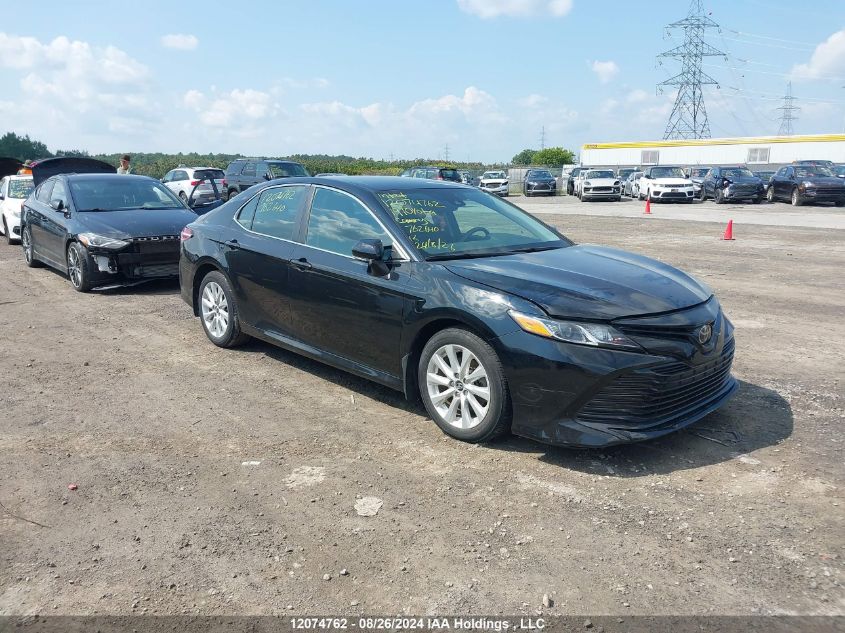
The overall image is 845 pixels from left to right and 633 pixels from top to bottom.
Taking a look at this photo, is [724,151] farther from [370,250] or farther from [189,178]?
[370,250]

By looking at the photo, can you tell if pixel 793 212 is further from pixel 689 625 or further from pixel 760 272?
pixel 689 625

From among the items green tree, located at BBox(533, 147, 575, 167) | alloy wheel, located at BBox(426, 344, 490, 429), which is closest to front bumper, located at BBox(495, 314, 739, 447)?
alloy wheel, located at BBox(426, 344, 490, 429)

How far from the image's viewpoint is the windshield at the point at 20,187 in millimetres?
16016

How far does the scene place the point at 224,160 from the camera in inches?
2906

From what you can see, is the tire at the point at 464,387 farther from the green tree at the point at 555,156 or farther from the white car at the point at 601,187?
the green tree at the point at 555,156

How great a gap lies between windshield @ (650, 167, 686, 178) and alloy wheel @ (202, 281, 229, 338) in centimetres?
3047

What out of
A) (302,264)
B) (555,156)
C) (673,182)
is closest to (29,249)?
(302,264)

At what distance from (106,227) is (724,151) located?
50.8 meters

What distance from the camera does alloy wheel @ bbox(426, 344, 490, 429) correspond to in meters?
4.53

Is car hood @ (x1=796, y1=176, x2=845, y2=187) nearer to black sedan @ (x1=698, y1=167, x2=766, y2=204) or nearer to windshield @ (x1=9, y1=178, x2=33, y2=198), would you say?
black sedan @ (x1=698, y1=167, x2=766, y2=204)

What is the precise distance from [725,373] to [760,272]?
771 cm

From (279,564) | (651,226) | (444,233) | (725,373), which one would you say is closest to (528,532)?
(279,564)

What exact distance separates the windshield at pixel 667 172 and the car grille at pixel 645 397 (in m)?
31.7

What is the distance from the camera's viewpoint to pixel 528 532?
360 centimetres
